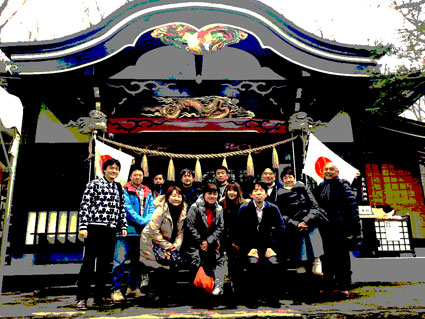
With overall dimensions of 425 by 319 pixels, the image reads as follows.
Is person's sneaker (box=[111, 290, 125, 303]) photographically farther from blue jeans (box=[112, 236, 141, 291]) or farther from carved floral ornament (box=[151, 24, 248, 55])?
carved floral ornament (box=[151, 24, 248, 55])

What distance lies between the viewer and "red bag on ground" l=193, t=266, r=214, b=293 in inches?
195

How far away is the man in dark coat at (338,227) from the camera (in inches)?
216

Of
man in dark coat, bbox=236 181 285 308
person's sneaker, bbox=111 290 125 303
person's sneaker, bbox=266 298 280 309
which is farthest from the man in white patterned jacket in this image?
person's sneaker, bbox=266 298 280 309

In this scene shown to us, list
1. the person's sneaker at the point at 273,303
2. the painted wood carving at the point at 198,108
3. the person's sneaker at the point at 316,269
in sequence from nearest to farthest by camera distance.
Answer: the person's sneaker at the point at 273,303 → the person's sneaker at the point at 316,269 → the painted wood carving at the point at 198,108

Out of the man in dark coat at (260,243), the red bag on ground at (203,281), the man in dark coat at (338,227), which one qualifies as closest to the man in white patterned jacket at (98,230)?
the red bag on ground at (203,281)

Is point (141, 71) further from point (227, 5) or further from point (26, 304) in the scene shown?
point (26, 304)

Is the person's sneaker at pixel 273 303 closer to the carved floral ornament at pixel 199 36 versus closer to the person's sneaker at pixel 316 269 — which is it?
the person's sneaker at pixel 316 269

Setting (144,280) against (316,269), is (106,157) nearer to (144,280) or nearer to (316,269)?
(144,280)

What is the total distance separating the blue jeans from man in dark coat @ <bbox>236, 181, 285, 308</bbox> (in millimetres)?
1840

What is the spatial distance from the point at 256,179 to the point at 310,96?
322 cm

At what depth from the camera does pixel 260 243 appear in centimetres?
509

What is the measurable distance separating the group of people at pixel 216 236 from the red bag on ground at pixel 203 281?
7 centimetres

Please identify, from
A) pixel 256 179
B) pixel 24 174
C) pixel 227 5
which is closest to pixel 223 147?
pixel 256 179

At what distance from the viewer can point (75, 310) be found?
4.25m
